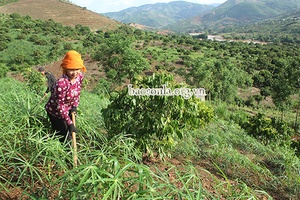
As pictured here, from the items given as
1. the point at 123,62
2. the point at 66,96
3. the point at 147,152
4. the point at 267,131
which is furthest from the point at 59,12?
the point at 66,96

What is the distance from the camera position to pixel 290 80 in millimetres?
16078

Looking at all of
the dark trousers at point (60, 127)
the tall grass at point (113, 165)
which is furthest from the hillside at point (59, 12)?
the dark trousers at point (60, 127)

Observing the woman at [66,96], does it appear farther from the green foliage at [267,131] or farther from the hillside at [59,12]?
the hillside at [59,12]

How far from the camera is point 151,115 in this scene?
3.12 metres

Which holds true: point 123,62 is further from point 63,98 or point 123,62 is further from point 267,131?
point 63,98

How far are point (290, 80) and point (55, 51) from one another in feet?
101

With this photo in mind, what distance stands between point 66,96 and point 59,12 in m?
67.0

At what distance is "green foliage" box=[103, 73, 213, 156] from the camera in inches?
120

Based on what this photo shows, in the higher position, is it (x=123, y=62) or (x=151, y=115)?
(x=151, y=115)

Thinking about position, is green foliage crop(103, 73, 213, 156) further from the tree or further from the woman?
the tree

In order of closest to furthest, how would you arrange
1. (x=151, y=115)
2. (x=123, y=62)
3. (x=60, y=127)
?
(x=60, y=127)
(x=151, y=115)
(x=123, y=62)

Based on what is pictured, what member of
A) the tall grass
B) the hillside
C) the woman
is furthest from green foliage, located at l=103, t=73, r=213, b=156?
the hillside

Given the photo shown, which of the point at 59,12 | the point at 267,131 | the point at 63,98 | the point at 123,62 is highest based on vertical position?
the point at 59,12

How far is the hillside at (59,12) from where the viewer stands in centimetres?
5731
